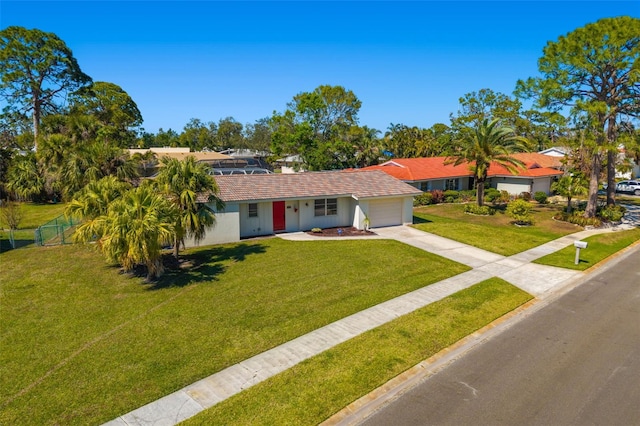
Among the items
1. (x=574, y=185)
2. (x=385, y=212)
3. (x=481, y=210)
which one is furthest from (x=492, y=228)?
(x=574, y=185)

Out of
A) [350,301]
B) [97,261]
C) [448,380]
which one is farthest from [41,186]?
[448,380]

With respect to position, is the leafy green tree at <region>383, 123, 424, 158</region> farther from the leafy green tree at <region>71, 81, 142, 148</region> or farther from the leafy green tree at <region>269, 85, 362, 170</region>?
the leafy green tree at <region>71, 81, 142, 148</region>

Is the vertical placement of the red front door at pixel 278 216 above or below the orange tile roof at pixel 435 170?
below

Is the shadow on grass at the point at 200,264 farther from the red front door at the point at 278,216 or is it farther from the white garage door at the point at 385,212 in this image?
the white garage door at the point at 385,212

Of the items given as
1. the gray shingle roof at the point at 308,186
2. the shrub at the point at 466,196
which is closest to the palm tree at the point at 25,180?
the gray shingle roof at the point at 308,186

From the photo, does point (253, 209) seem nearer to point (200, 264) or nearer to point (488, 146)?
point (200, 264)

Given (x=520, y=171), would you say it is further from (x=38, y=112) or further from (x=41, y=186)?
(x=38, y=112)
